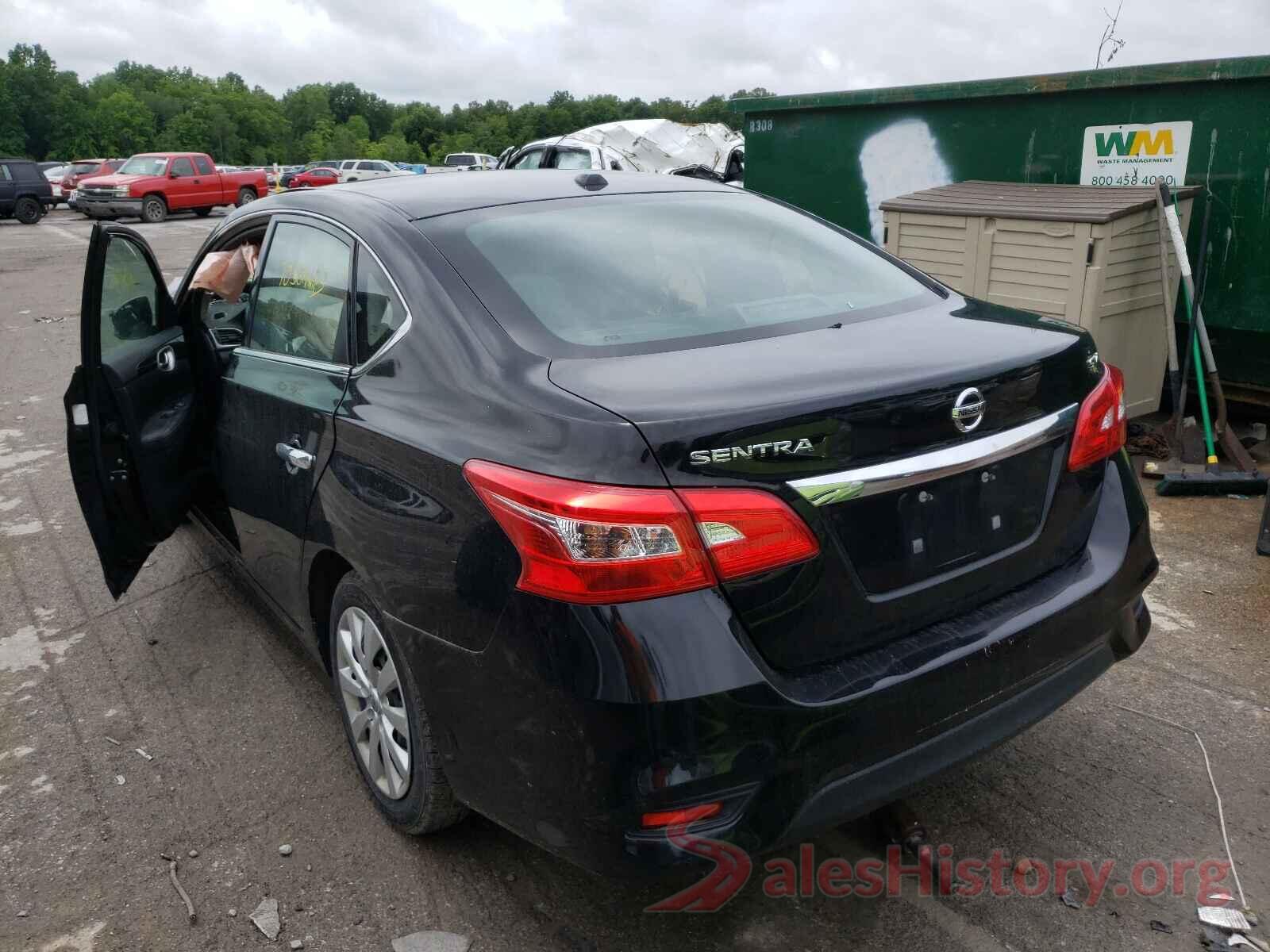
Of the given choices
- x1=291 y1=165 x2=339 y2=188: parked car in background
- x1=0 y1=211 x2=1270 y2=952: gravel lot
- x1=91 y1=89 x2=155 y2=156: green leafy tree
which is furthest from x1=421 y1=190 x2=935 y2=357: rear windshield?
x1=91 y1=89 x2=155 y2=156: green leafy tree

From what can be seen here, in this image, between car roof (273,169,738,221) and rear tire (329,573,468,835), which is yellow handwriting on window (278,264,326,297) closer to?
car roof (273,169,738,221)

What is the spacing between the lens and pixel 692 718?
1939 millimetres

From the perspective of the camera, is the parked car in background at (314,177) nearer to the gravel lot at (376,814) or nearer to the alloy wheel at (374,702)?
the gravel lot at (376,814)

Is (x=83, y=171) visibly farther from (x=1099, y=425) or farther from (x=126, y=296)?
(x=1099, y=425)

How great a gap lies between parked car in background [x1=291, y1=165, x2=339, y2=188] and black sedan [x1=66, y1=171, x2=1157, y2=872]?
37.3 metres

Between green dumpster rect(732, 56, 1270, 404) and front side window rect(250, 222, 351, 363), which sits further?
green dumpster rect(732, 56, 1270, 404)

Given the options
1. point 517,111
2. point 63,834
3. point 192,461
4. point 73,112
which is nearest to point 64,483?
point 192,461

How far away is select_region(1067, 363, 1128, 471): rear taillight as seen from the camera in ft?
8.21

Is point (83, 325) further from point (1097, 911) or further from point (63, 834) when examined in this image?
point (1097, 911)

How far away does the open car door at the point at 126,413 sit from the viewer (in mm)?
3330

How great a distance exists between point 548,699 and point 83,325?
2.10 metres

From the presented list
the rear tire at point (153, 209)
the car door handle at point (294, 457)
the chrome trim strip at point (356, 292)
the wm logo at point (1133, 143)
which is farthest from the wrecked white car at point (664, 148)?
the car door handle at point (294, 457)

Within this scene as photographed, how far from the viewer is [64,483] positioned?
19.7ft

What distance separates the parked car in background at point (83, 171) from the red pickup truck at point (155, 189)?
17.2ft
